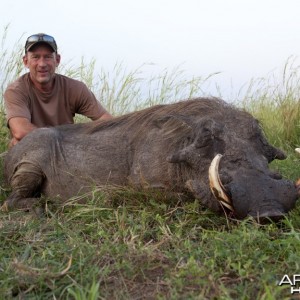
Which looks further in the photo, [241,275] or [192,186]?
[192,186]

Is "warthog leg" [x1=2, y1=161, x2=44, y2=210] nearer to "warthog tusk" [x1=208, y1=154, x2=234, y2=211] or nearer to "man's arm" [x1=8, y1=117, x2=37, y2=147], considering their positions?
"man's arm" [x1=8, y1=117, x2=37, y2=147]

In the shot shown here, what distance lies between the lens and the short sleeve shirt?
5312 mm

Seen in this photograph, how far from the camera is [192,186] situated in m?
3.47

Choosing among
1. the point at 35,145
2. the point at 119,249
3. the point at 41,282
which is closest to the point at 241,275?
the point at 119,249

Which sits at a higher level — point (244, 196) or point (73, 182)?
point (244, 196)

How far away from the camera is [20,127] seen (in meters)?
5.07

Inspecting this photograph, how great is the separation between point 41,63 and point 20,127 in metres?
0.78

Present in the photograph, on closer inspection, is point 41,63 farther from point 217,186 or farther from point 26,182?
point 217,186

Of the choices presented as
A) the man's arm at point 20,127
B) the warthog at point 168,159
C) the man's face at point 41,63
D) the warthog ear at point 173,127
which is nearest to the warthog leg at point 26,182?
the warthog at point 168,159

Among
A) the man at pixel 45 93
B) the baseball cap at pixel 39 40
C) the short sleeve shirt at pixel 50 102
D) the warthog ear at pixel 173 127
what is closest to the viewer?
the warthog ear at pixel 173 127

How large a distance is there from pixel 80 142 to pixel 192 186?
4.36ft

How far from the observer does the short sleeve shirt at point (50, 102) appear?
5.31m

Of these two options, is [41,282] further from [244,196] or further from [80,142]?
[80,142]

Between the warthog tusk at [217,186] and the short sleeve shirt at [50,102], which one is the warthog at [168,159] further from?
the short sleeve shirt at [50,102]
